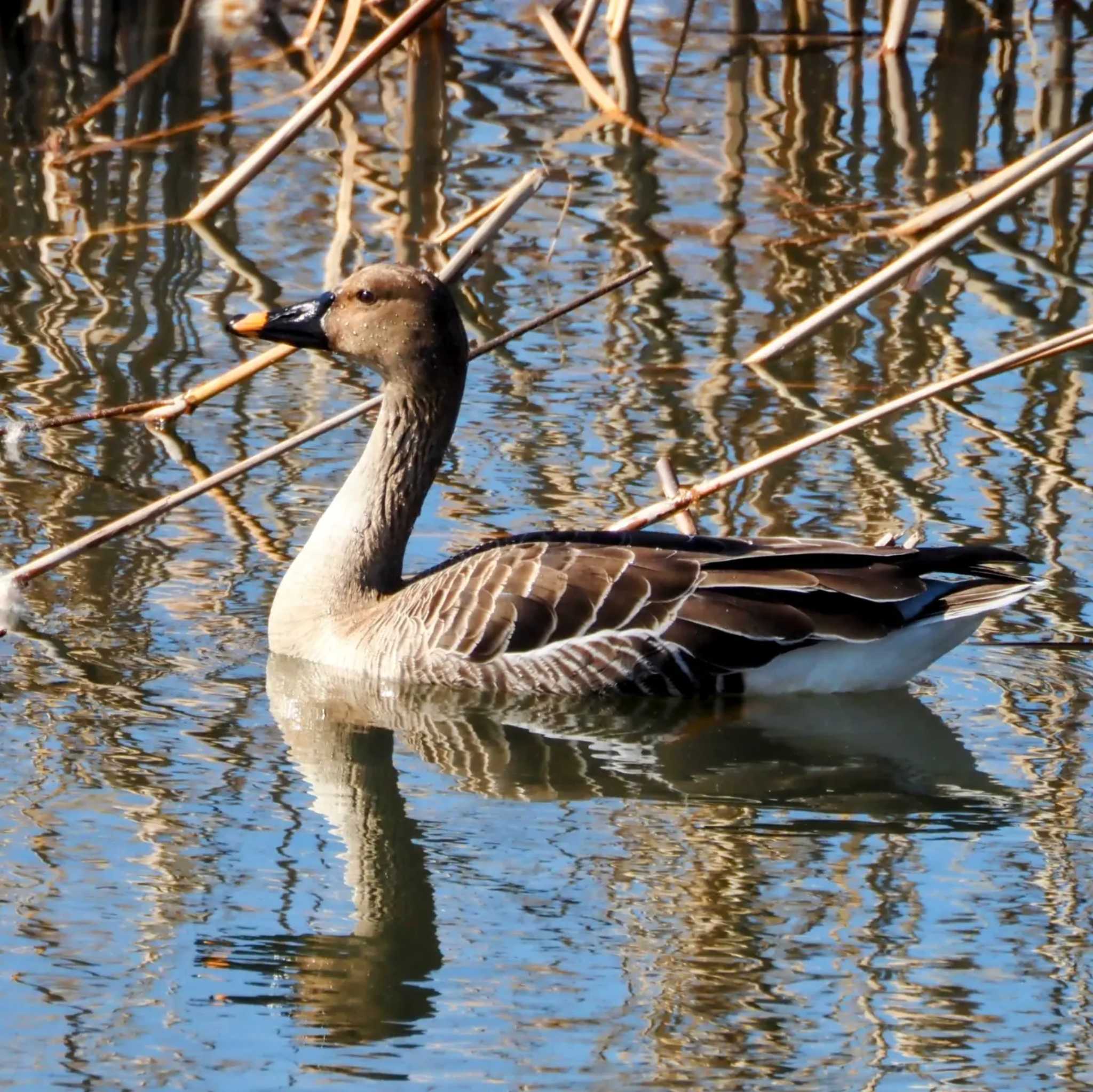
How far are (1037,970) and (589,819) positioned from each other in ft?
5.51

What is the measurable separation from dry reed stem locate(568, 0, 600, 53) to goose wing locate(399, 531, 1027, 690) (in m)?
7.44

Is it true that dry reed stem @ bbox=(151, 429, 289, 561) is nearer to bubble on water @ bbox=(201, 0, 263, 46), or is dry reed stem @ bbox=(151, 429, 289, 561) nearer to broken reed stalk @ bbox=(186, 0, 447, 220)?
broken reed stalk @ bbox=(186, 0, 447, 220)

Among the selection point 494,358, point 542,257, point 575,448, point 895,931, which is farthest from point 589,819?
point 542,257

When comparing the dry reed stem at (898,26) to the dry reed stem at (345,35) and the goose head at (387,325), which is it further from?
the goose head at (387,325)

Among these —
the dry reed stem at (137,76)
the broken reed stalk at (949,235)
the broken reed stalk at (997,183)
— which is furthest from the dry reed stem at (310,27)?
the broken reed stalk at (949,235)

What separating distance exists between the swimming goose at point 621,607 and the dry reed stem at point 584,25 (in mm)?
6739

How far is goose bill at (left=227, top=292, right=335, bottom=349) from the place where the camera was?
8430 millimetres

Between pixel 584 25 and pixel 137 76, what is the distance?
345cm

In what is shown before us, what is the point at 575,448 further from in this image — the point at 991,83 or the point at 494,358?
the point at 991,83

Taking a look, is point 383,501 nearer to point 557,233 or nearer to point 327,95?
point 327,95

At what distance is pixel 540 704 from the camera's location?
828 cm

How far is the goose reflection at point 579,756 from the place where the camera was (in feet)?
23.3

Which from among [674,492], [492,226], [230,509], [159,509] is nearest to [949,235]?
[674,492]

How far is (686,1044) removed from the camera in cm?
574
